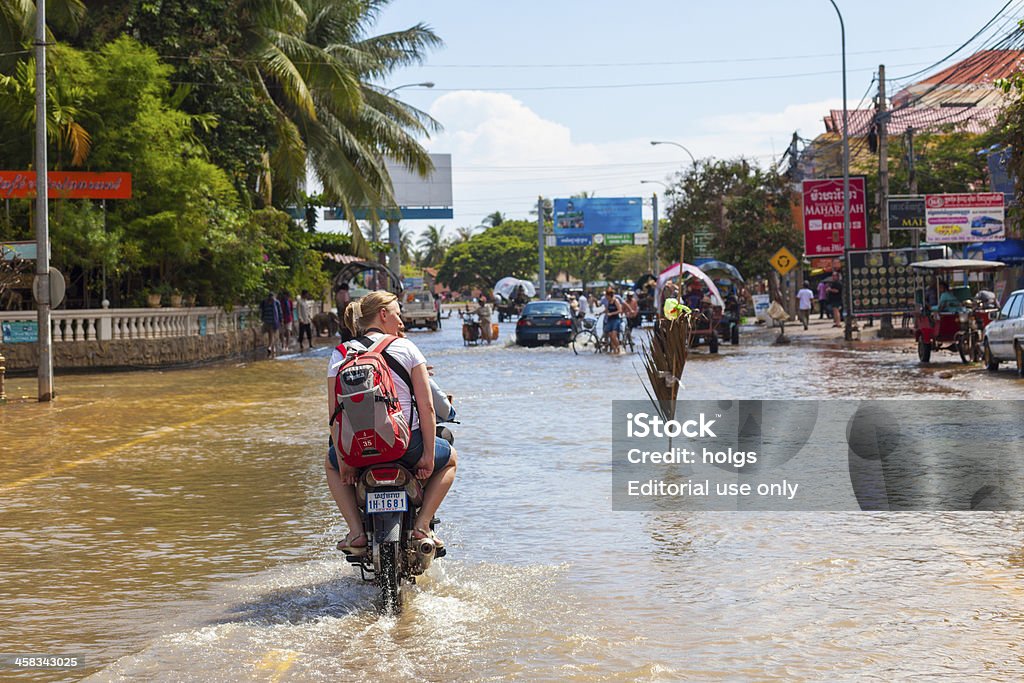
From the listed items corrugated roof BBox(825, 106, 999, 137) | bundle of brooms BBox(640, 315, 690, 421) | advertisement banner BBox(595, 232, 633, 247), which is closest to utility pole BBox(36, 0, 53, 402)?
bundle of brooms BBox(640, 315, 690, 421)

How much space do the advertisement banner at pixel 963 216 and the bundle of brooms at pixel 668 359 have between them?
3303cm

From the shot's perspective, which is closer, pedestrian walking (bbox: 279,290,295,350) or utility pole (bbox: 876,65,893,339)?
utility pole (bbox: 876,65,893,339)

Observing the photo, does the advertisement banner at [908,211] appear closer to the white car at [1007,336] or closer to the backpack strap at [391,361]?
the white car at [1007,336]

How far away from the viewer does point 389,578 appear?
21.7 feet

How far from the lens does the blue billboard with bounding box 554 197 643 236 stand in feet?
318

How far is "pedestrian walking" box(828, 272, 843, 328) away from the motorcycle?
41.2 metres

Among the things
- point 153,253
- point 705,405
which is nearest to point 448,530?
point 705,405

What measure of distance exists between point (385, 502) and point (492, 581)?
1058mm

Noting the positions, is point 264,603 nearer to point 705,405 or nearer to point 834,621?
point 834,621

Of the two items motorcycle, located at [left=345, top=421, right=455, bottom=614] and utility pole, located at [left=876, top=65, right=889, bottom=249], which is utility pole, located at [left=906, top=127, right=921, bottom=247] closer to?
utility pole, located at [left=876, top=65, right=889, bottom=249]

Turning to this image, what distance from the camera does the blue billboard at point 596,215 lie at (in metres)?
96.9

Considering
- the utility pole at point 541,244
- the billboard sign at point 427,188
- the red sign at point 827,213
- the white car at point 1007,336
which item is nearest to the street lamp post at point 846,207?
the red sign at point 827,213

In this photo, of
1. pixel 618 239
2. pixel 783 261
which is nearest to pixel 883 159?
pixel 783 261

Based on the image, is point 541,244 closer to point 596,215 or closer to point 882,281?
point 596,215
